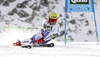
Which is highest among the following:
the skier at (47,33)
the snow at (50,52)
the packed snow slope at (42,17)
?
the packed snow slope at (42,17)

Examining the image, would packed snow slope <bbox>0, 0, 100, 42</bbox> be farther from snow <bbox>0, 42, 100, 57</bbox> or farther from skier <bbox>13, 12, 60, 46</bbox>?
snow <bbox>0, 42, 100, 57</bbox>

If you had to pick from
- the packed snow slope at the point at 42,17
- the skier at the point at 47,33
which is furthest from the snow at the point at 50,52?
the packed snow slope at the point at 42,17

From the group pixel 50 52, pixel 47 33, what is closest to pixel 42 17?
pixel 47 33

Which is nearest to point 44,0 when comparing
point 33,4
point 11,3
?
point 33,4

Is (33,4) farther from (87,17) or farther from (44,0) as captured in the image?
(87,17)

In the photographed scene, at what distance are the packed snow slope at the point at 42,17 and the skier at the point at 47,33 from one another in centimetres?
385

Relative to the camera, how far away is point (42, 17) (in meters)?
8.34

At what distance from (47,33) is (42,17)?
4.47 m

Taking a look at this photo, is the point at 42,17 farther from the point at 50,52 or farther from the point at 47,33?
the point at 50,52

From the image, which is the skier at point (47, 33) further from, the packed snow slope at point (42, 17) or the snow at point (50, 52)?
the packed snow slope at point (42, 17)

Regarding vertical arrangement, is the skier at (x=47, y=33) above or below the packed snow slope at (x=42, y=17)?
below

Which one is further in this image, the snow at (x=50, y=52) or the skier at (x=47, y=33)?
the skier at (x=47, y=33)

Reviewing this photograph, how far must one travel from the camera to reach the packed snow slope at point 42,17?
8.09 meters

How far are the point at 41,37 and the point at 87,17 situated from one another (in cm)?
492
